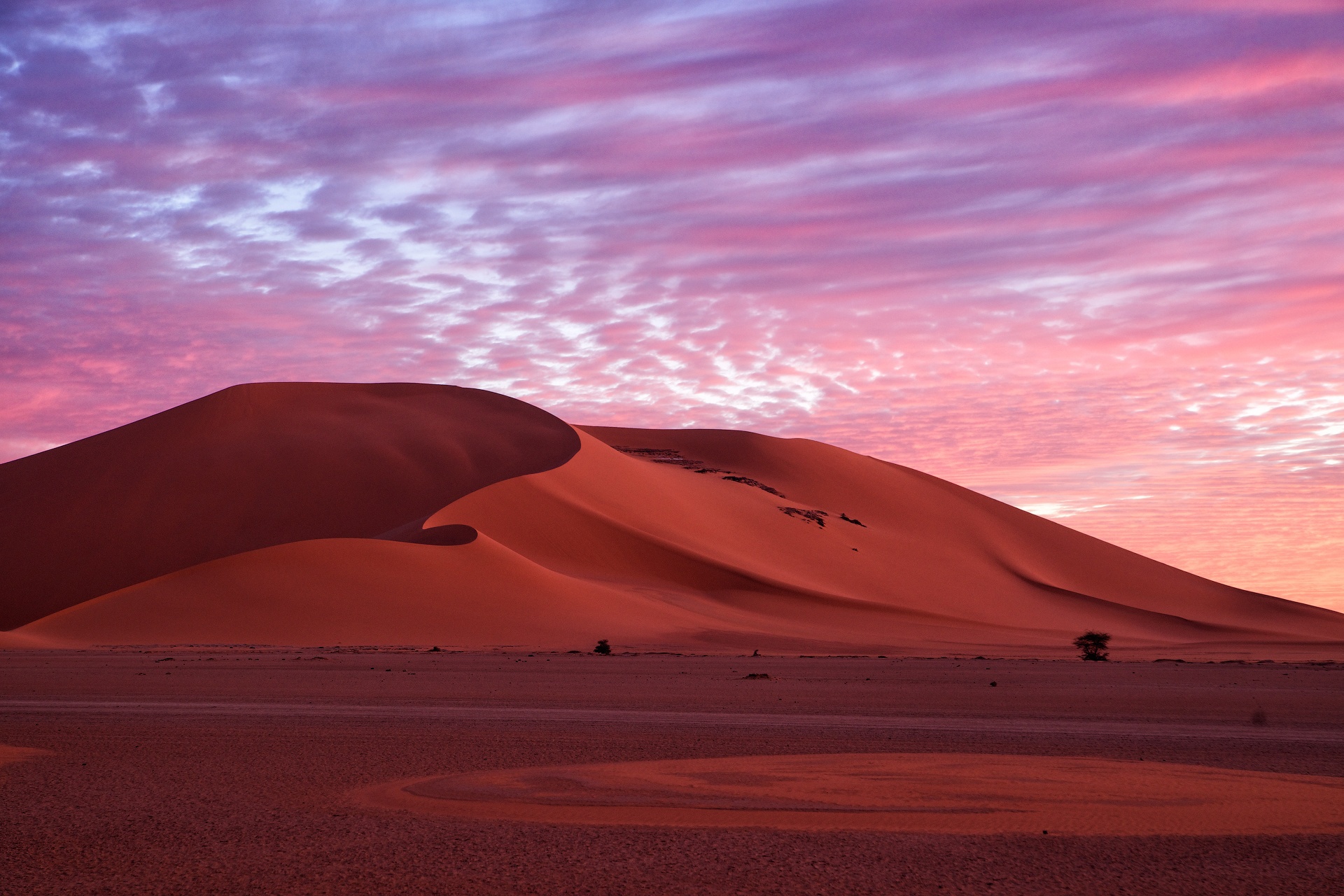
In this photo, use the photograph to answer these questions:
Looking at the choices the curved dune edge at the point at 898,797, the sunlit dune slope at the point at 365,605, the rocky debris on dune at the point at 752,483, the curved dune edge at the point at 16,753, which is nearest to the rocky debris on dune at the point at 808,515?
the rocky debris on dune at the point at 752,483

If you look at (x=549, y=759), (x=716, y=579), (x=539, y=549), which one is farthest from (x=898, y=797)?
(x=539, y=549)

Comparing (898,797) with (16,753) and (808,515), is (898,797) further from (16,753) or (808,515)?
(808,515)

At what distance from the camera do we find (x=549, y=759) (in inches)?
558

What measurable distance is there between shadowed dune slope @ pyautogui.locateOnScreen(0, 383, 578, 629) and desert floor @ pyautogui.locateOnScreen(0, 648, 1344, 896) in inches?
2170

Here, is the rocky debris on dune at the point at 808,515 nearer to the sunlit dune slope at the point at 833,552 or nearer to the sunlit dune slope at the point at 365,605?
the sunlit dune slope at the point at 833,552

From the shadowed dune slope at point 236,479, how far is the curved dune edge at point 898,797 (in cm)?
7233

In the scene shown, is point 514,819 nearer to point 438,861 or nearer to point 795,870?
point 438,861

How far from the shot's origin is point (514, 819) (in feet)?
33.4

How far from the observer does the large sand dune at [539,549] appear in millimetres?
53875

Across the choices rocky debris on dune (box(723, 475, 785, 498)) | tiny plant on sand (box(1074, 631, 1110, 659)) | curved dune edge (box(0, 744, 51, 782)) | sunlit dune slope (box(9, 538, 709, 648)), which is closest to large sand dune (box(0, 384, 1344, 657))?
sunlit dune slope (box(9, 538, 709, 648))

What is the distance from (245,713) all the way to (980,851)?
47.9 ft

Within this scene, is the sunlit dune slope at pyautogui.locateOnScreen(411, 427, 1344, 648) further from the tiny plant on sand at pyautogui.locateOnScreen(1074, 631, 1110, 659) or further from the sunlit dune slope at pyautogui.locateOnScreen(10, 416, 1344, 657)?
the tiny plant on sand at pyautogui.locateOnScreen(1074, 631, 1110, 659)

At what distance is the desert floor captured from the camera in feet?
26.7

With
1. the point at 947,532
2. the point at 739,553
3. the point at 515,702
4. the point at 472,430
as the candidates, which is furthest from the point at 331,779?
the point at 947,532
